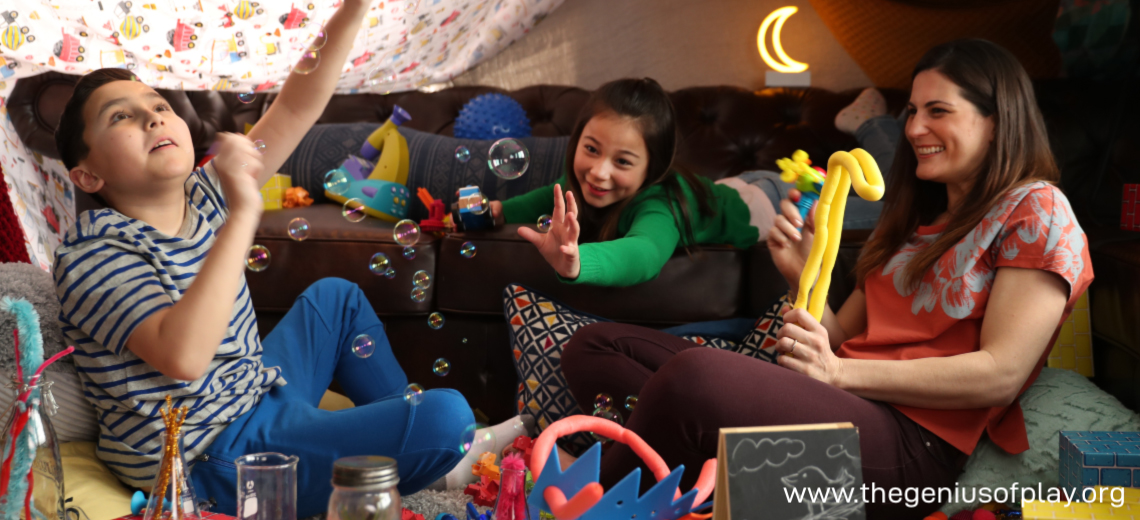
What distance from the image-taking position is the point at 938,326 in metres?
1.02

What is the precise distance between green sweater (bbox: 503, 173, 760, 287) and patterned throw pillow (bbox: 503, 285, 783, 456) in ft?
0.50

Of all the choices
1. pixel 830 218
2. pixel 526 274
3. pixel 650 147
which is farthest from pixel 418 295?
pixel 830 218

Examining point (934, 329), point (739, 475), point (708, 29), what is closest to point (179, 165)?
point (739, 475)

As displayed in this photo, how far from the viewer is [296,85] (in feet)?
3.62

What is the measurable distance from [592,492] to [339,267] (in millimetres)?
1017

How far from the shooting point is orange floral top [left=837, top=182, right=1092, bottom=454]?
95cm

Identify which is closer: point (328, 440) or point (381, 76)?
point (328, 440)

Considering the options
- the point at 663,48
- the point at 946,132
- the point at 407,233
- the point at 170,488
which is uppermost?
the point at 663,48

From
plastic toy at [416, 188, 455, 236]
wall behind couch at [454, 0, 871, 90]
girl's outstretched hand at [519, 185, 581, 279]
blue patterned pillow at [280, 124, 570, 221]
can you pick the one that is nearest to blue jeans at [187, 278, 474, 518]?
girl's outstretched hand at [519, 185, 581, 279]

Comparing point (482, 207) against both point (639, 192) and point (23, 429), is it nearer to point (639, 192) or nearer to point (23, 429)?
point (639, 192)

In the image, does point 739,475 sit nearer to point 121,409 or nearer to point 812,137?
point 121,409

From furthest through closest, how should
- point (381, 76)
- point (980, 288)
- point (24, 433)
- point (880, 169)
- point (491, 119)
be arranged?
point (381, 76) < point (491, 119) < point (880, 169) < point (980, 288) < point (24, 433)

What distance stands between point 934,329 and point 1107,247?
459 mm

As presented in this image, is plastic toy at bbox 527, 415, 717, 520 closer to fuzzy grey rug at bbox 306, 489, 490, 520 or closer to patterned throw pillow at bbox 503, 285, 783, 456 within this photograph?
fuzzy grey rug at bbox 306, 489, 490, 520
